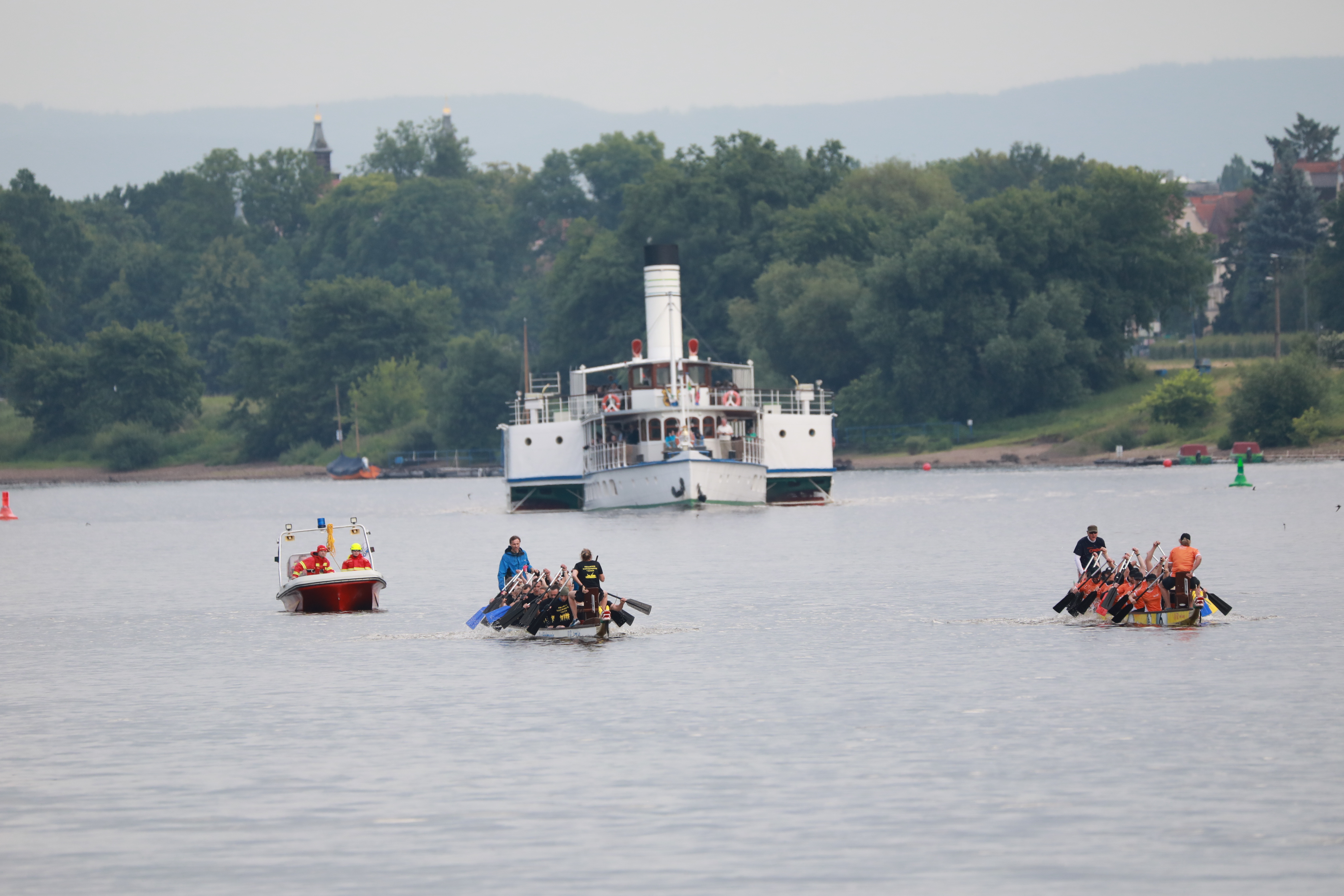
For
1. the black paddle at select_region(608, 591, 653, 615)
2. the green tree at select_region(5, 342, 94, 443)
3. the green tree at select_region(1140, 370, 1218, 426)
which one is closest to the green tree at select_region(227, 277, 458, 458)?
the green tree at select_region(5, 342, 94, 443)

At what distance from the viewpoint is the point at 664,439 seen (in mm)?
86125

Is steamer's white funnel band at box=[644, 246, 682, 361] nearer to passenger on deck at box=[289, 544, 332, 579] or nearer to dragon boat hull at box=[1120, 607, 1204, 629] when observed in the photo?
passenger on deck at box=[289, 544, 332, 579]

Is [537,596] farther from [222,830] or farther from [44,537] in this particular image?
[44,537]

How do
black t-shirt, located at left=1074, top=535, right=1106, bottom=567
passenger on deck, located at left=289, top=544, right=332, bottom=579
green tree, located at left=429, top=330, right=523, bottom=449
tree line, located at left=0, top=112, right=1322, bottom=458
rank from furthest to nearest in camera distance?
green tree, located at left=429, top=330, right=523, bottom=449 < tree line, located at left=0, top=112, right=1322, bottom=458 < passenger on deck, located at left=289, top=544, right=332, bottom=579 < black t-shirt, located at left=1074, top=535, right=1106, bottom=567

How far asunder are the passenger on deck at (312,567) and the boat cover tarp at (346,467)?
11886cm

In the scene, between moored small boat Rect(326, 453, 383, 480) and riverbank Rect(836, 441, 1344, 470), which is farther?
moored small boat Rect(326, 453, 383, 480)

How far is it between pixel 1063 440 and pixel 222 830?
113928mm

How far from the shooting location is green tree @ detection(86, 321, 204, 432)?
17575cm

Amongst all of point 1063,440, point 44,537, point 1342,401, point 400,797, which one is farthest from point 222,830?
point 1063,440

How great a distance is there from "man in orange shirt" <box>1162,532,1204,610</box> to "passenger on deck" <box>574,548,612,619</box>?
11544 millimetres

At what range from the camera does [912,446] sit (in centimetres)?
13888

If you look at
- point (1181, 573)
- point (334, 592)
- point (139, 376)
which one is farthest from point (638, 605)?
point (139, 376)

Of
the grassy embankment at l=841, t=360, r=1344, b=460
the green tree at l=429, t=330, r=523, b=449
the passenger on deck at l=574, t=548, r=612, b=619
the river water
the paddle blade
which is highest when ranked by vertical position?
the green tree at l=429, t=330, r=523, b=449

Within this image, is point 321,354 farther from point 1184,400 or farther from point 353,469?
point 1184,400
